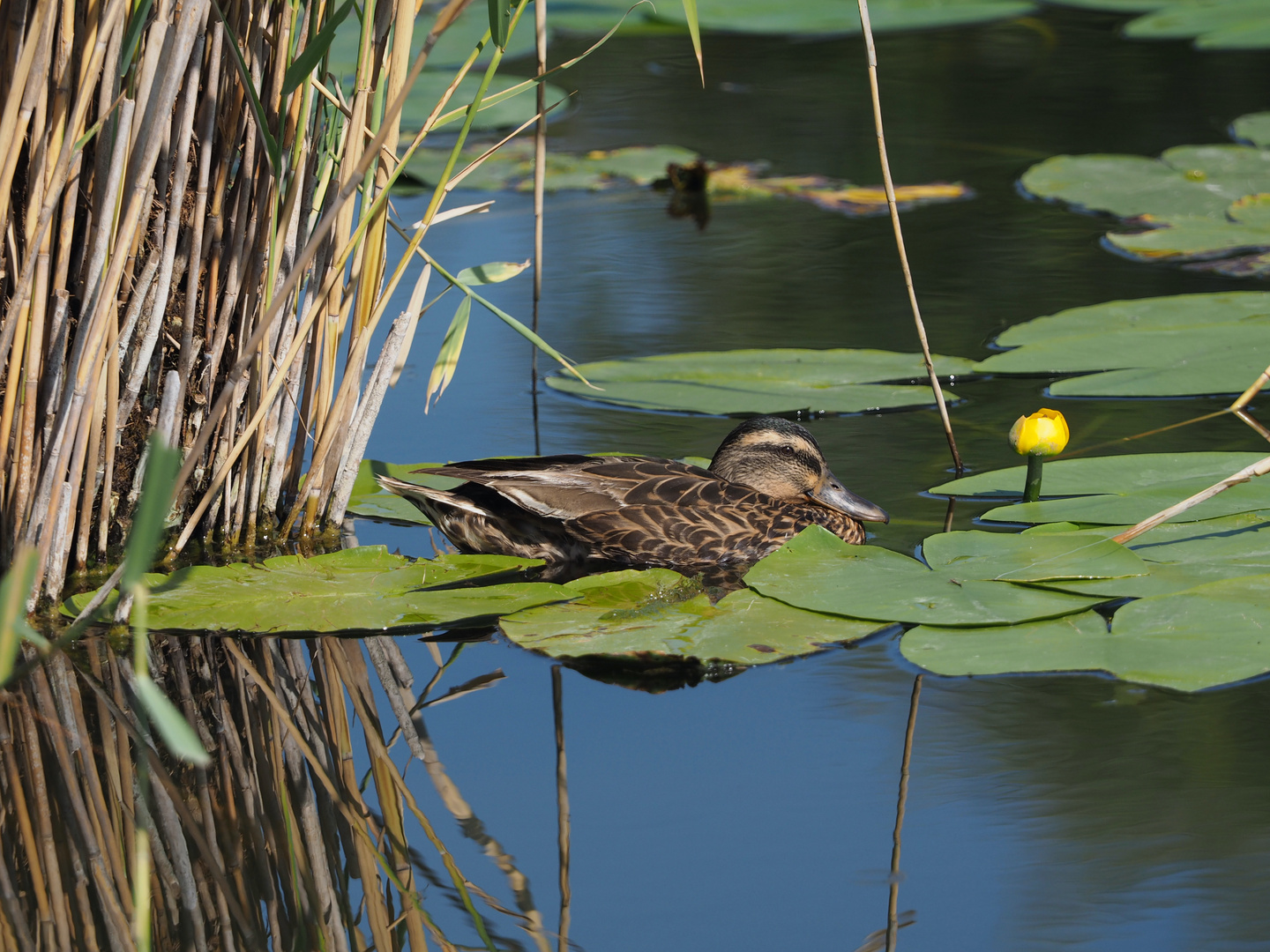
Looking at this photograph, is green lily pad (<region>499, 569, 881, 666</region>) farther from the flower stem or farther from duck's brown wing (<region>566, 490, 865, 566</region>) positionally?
the flower stem

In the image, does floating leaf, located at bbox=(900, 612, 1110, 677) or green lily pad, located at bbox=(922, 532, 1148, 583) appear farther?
green lily pad, located at bbox=(922, 532, 1148, 583)

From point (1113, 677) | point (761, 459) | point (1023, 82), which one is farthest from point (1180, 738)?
point (1023, 82)

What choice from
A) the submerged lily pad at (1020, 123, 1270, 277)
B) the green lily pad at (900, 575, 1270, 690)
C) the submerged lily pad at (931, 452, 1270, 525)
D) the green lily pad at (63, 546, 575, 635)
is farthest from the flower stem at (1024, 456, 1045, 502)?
the submerged lily pad at (1020, 123, 1270, 277)

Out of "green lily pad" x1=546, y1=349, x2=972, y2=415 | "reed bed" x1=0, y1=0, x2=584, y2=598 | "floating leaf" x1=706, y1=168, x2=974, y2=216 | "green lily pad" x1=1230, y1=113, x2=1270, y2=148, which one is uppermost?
"green lily pad" x1=1230, y1=113, x2=1270, y2=148

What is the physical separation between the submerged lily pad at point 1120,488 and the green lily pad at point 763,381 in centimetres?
79

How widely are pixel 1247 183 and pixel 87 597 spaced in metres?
6.09

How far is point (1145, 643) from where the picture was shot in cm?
315

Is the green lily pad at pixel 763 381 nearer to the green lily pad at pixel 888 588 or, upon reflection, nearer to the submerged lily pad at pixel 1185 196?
the green lily pad at pixel 888 588

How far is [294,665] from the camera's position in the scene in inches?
132

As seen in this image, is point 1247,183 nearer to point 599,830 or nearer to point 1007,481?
point 1007,481

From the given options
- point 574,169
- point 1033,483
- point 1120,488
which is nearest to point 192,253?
point 1033,483

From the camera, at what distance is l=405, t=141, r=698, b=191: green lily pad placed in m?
8.61

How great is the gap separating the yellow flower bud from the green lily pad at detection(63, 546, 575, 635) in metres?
1.30

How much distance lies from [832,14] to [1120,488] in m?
9.95
